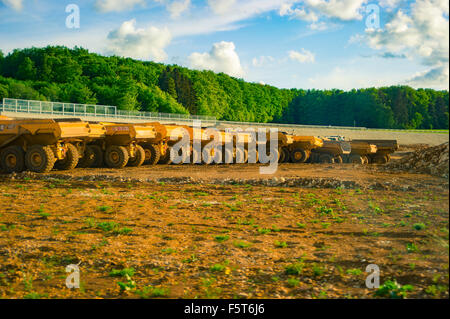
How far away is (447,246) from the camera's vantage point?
2.66 m

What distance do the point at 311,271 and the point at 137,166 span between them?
20.1 metres

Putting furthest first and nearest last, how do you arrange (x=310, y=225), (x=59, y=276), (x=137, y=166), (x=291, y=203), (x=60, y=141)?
(x=137, y=166)
(x=60, y=141)
(x=291, y=203)
(x=310, y=225)
(x=59, y=276)

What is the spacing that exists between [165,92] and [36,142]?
8970 cm

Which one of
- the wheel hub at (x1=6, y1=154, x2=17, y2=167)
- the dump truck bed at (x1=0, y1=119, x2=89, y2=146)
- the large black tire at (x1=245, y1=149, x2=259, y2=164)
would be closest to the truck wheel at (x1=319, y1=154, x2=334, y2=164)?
the large black tire at (x1=245, y1=149, x2=259, y2=164)

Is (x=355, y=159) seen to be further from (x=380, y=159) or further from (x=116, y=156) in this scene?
(x=116, y=156)

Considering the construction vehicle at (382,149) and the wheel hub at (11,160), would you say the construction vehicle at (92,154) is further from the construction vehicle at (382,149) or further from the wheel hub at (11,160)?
the construction vehicle at (382,149)

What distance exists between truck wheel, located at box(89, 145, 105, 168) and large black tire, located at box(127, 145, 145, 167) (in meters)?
1.72

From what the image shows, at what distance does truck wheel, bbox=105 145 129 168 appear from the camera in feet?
77.3

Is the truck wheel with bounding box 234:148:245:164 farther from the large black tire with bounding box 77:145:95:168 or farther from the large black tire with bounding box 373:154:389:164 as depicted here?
the large black tire with bounding box 373:154:389:164

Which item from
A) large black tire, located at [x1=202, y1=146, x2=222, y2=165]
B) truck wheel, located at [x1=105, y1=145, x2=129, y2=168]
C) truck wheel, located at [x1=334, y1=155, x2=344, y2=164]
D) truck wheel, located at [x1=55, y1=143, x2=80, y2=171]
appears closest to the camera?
truck wheel, located at [x1=55, y1=143, x2=80, y2=171]

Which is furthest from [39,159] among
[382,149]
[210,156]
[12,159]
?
[382,149]

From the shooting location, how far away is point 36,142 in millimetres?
19766
